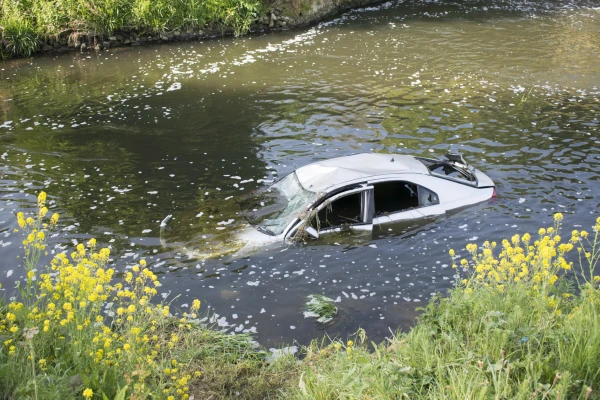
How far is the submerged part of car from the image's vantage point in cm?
970

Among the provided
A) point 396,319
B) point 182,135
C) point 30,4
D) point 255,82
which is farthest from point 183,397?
point 30,4

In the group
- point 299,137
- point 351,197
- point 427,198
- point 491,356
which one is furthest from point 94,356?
point 299,137

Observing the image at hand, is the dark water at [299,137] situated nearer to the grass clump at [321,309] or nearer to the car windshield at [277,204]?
the grass clump at [321,309]

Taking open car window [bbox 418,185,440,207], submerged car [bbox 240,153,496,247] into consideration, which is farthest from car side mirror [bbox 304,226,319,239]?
open car window [bbox 418,185,440,207]

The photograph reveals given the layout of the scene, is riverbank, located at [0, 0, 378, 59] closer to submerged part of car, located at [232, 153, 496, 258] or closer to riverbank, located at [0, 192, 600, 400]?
submerged part of car, located at [232, 153, 496, 258]

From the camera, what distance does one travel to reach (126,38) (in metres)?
24.8

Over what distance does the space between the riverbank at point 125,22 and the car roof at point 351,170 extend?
16.6 metres

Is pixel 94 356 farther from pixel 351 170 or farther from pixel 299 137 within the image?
pixel 299 137

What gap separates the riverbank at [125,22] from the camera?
23766mm

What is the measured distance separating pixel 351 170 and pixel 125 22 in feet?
59.5

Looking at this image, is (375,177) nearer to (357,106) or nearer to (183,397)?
(183,397)

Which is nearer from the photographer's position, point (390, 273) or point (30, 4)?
point (390, 273)

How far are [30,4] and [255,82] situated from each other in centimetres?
1151

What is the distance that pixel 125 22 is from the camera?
24.8 metres
